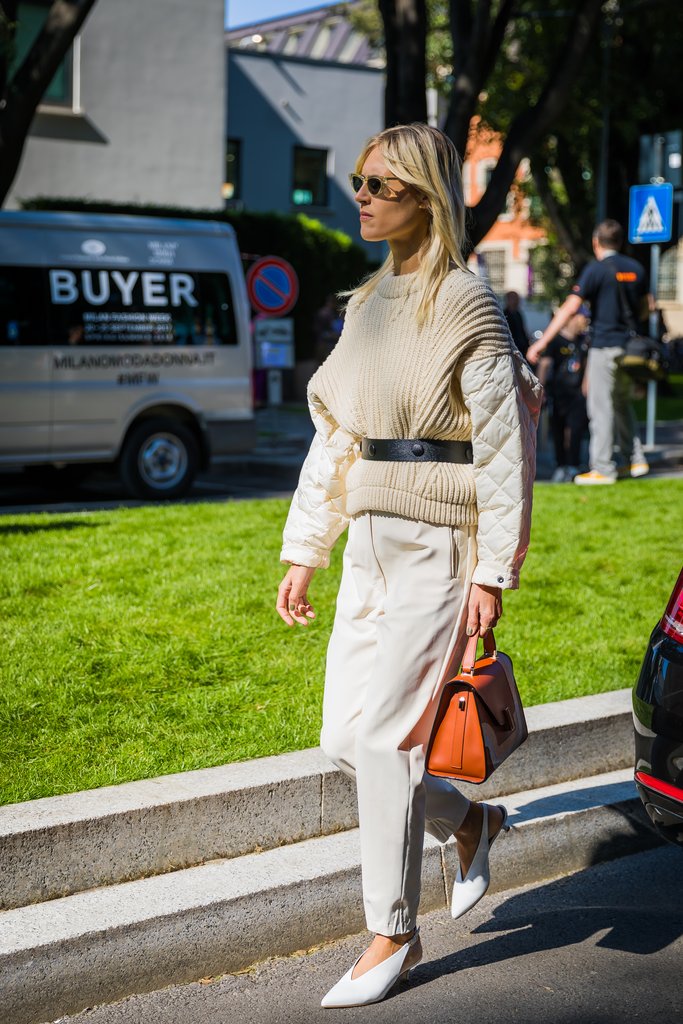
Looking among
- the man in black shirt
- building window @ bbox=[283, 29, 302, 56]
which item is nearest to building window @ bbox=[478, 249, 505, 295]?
building window @ bbox=[283, 29, 302, 56]

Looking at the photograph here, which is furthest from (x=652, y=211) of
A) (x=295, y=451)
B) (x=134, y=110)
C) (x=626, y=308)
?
(x=134, y=110)

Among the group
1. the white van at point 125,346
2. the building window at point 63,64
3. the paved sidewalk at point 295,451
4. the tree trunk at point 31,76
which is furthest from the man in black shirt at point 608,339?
the building window at point 63,64

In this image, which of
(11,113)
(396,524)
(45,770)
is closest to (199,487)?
(11,113)

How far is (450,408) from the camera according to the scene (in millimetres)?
3148

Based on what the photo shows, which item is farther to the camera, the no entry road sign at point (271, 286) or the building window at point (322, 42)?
the building window at point (322, 42)

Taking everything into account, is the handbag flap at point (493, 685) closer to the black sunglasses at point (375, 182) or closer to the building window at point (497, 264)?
the black sunglasses at point (375, 182)

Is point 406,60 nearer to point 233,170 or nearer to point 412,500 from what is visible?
point 412,500

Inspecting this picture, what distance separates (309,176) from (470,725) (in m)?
31.0

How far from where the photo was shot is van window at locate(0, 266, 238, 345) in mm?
11445

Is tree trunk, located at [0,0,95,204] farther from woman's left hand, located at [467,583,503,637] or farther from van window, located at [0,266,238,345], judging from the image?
woman's left hand, located at [467,583,503,637]

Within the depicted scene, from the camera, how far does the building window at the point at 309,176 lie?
3272 centimetres

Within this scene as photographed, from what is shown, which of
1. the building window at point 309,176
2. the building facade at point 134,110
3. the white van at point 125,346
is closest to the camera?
the white van at point 125,346

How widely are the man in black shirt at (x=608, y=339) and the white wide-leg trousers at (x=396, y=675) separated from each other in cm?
805

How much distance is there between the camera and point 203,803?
3.68 metres
